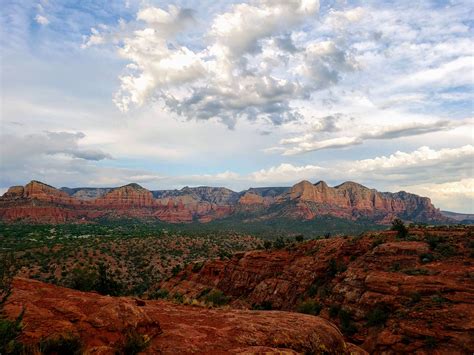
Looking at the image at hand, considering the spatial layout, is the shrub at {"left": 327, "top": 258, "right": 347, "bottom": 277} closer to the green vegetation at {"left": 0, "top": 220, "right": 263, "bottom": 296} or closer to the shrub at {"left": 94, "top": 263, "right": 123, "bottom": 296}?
the shrub at {"left": 94, "top": 263, "right": 123, "bottom": 296}

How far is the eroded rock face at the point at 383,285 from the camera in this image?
2198 centimetres

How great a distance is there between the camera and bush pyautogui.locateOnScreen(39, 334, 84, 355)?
9.21m

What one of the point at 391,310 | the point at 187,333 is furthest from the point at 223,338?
the point at 391,310

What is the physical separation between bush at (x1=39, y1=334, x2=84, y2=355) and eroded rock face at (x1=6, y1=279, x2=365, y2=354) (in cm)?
30

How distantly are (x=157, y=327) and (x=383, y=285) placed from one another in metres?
22.3

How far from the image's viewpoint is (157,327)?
11914 mm

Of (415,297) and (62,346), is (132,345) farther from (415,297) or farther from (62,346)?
(415,297)

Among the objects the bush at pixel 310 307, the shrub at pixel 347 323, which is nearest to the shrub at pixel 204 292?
the bush at pixel 310 307

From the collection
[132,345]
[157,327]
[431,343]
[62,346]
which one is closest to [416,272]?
[431,343]

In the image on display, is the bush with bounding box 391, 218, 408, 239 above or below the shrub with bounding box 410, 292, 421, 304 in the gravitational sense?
above

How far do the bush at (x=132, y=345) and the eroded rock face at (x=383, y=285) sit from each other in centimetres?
1883

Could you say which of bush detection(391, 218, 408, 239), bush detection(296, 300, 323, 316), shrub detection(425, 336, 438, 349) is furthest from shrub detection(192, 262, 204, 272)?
shrub detection(425, 336, 438, 349)

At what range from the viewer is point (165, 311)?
1543 centimetres

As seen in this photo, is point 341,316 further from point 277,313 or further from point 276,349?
point 276,349
